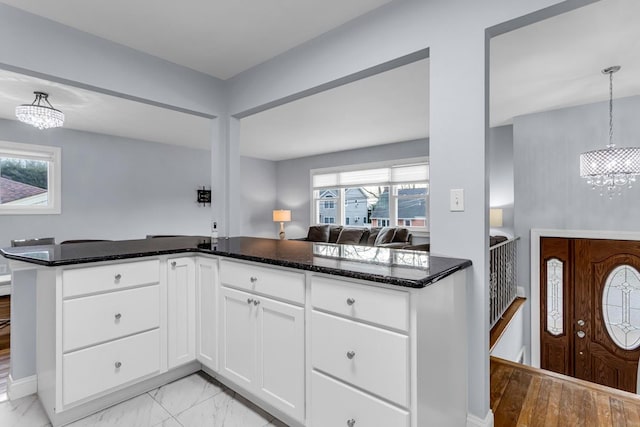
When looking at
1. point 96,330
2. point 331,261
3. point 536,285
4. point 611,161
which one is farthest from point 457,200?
point 536,285

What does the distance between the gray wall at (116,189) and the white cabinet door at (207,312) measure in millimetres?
4144

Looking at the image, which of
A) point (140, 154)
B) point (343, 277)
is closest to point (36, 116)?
point (140, 154)

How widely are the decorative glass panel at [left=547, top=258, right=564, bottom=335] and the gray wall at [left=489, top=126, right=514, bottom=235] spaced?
75 centimetres

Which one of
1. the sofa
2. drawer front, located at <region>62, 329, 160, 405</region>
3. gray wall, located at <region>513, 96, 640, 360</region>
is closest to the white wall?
drawer front, located at <region>62, 329, 160, 405</region>

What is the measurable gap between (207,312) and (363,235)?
409 cm

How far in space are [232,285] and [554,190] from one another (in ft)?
13.5

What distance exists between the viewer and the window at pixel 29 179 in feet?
14.6

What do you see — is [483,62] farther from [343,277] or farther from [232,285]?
[232,285]

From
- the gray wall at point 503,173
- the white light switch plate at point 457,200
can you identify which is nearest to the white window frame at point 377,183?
the gray wall at point 503,173

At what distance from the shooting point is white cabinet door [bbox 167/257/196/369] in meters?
2.01

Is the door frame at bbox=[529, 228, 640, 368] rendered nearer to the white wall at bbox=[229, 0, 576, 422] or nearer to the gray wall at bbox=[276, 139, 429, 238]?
the gray wall at bbox=[276, 139, 429, 238]

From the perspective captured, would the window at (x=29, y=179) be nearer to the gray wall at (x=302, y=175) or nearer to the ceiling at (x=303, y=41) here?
the ceiling at (x=303, y=41)

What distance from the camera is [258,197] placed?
755cm

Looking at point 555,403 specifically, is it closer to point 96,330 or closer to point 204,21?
point 96,330
